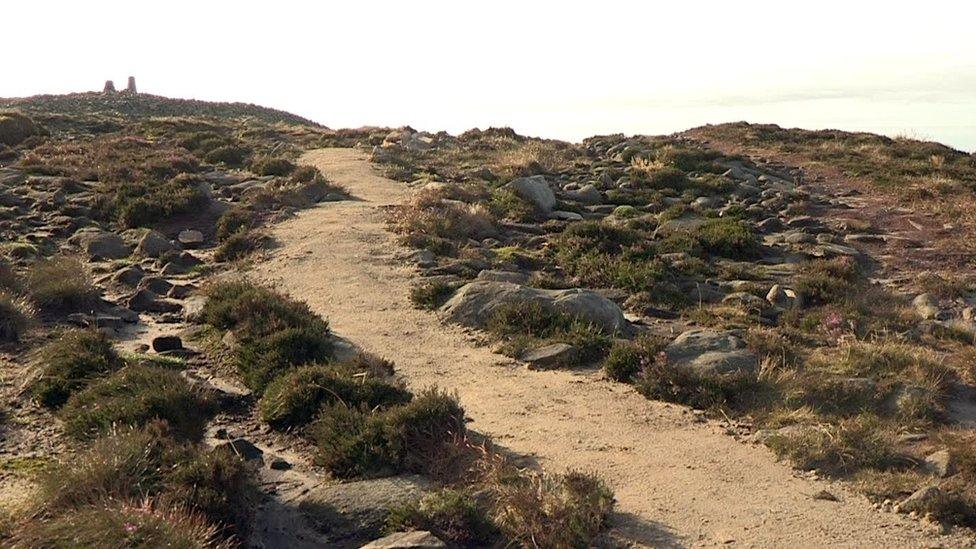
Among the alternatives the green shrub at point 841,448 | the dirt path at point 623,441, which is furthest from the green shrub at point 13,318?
the green shrub at point 841,448

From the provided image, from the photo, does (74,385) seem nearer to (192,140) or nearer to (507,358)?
(507,358)

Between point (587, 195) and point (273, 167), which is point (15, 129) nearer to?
point (273, 167)

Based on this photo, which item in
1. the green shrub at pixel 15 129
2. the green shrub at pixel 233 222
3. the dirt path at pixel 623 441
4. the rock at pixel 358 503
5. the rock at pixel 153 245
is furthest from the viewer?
the green shrub at pixel 15 129

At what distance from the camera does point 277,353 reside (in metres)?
9.98

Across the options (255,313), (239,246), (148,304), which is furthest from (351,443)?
(239,246)

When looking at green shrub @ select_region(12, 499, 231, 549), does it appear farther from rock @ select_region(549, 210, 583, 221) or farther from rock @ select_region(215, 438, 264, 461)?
rock @ select_region(549, 210, 583, 221)

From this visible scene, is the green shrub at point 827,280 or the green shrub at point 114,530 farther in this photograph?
the green shrub at point 827,280

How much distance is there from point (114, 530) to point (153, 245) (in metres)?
12.8

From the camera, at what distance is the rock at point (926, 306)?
1298cm

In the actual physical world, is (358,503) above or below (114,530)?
below

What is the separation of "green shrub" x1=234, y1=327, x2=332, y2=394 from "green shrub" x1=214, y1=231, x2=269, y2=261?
658 cm

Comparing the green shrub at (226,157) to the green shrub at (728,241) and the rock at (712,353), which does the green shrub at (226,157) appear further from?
the rock at (712,353)

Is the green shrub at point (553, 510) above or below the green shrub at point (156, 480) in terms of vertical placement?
below

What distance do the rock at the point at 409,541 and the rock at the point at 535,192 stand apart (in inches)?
614
